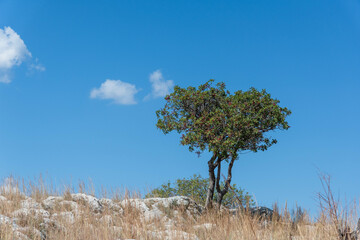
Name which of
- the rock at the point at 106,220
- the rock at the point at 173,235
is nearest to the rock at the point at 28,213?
the rock at the point at 106,220

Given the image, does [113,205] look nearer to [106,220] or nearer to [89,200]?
[89,200]

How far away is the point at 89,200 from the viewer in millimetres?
12906

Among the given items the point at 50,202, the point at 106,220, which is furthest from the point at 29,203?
the point at 106,220

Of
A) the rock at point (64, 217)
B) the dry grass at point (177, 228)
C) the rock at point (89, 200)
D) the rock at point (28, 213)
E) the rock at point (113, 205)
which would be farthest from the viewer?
the rock at point (113, 205)

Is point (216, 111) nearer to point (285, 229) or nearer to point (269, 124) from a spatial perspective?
point (269, 124)

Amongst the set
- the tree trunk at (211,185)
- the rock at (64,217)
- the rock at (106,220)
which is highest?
the tree trunk at (211,185)

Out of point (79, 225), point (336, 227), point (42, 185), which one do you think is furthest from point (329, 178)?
point (42, 185)

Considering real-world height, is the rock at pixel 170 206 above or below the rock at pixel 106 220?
above

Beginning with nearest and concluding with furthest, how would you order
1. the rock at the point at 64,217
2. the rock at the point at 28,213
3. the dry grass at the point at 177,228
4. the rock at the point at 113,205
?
the dry grass at the point at 177,228 < the rock at the point at 64,217 < the rock at the point at 28,213 < the rock at the point at 113,205

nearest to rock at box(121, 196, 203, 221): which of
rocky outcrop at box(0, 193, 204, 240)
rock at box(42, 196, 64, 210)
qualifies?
rocky outcrop at box(0, 193, 204, 240)

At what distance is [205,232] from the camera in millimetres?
8398

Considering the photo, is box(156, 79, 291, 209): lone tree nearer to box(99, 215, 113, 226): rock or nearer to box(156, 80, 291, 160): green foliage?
box(156, 80, 291, 160): green foliage

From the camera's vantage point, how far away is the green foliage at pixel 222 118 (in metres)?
14.9

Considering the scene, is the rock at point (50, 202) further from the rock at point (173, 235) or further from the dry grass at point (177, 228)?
the rock at point (173, 235)
